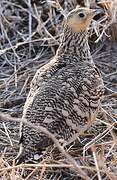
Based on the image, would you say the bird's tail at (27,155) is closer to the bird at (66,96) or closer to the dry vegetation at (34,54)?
the bird at (66,96)

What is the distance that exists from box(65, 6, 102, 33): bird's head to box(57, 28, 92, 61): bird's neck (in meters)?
0.05

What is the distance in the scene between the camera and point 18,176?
3.67 meters

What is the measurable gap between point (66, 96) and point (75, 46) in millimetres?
654

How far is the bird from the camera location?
3.84 m

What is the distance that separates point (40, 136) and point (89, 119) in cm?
46

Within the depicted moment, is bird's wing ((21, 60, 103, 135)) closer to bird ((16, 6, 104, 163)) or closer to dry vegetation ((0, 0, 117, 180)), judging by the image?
bird ((16, 6, 104, 163))

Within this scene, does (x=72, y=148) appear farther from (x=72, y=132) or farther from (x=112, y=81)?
(x=112, y=81)

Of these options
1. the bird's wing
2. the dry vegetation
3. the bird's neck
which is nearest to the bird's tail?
the bird's wing

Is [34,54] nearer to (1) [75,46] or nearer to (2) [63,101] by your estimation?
(1) [75,46]

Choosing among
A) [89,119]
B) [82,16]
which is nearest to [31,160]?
[89,119]

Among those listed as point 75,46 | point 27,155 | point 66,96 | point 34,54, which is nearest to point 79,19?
point 75,46

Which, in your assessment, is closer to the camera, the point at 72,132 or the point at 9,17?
the point at 72,132

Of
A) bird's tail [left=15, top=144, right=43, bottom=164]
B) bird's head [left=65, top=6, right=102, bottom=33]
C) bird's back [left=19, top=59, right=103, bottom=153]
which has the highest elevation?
bird's head [left=65, top=6, right=102, bottom=33]

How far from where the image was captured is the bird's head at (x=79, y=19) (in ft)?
14.5
